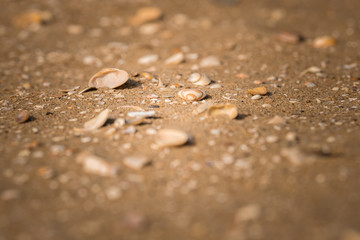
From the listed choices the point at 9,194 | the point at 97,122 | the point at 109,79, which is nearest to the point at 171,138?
the point at 97,122

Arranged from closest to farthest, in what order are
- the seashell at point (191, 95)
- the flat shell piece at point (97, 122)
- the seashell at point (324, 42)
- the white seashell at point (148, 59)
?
1. the flat shell piece at point (97, 122)
2. the seashell at point (191, 95)
3. the white seashell at point (148, 59)
4. the seashell at point (324, 42)

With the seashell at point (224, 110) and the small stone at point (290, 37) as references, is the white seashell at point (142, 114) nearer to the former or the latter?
the seashell at point (224, 110)

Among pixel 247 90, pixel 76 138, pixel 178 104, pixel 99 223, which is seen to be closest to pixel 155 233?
pixel 99 223

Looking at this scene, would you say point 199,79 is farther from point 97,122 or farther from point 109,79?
point 97,122

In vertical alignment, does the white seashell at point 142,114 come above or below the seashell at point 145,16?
below

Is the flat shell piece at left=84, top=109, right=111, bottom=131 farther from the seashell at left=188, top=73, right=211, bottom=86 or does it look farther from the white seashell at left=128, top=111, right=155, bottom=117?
the seashell at left=188, top=73, right=211, bottom=86

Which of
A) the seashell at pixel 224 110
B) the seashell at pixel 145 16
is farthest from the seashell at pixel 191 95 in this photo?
the seashell at pixel 145 16

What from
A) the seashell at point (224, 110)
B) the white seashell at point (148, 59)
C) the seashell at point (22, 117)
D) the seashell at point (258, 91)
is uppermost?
the white seashell at point (148, 59)
